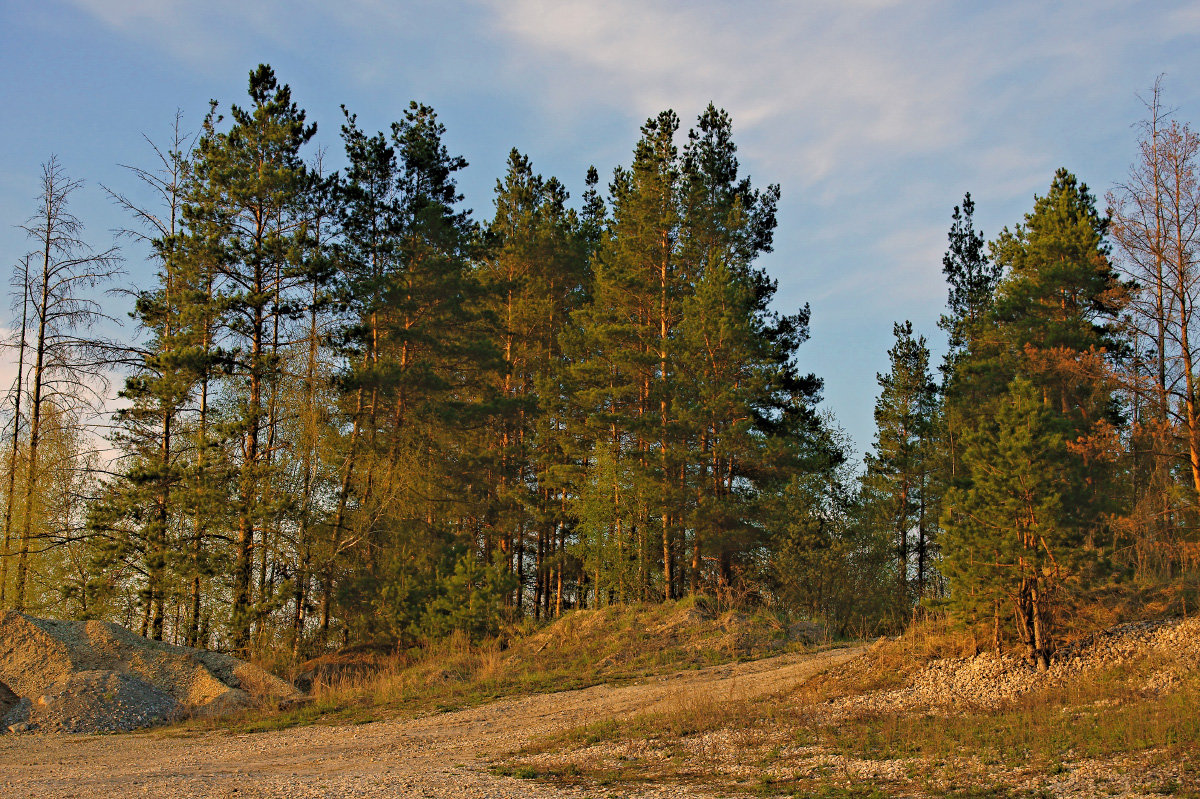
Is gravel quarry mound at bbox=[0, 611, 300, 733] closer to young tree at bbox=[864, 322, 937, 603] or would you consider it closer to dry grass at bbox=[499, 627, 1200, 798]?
dry grass at bbox=[499, 627, 1200, 798]

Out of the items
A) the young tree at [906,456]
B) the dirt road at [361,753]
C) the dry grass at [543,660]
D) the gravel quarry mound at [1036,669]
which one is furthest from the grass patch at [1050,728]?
the young tree at [906,456]

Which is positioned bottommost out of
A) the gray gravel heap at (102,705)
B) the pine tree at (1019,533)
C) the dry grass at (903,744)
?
the gray gravel heap at (102,705)

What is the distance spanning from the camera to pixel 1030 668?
12492 mm

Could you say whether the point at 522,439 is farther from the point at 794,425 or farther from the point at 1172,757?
the point at 1172,757

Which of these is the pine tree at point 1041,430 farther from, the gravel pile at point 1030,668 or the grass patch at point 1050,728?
the grass patch at point 1050,728

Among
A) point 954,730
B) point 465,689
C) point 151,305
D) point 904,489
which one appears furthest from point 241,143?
point 904,489

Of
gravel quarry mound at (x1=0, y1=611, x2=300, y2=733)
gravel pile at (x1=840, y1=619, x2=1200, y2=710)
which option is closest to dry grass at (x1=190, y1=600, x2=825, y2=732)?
gravel quarry mound at (x1=0, y1=611, x2=300, y2=733)

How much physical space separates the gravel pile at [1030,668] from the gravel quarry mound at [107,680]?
12009 millimetres

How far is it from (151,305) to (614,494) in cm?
1457

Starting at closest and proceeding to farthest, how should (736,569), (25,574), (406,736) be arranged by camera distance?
1. (406,736)
2. (25,574)
3. (736,569)

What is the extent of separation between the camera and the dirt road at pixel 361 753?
9.33 metres

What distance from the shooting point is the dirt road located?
30.6ft

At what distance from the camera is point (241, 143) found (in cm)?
2634

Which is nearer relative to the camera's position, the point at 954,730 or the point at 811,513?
the point at 954,730
